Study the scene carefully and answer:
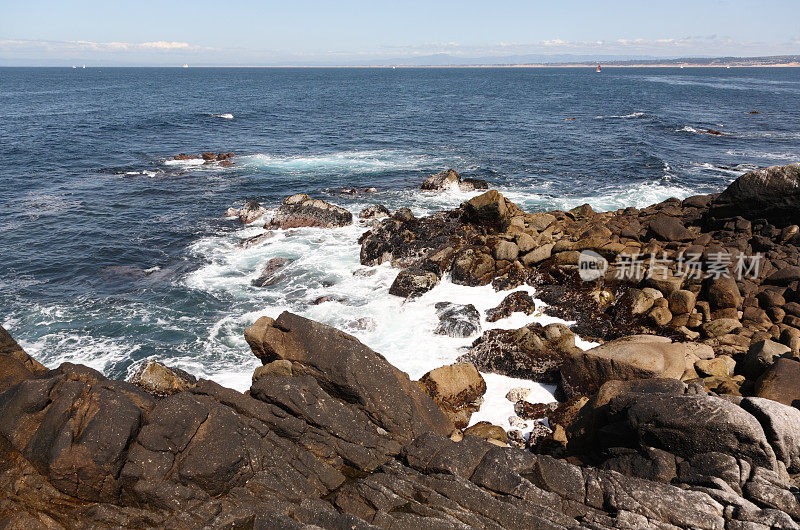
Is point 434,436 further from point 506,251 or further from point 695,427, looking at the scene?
point 506,251

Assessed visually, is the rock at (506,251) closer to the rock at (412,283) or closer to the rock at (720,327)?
the rock at (412,283)

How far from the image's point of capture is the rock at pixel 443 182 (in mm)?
41344

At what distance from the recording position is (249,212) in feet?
120

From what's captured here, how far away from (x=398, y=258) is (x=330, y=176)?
75.3 feet

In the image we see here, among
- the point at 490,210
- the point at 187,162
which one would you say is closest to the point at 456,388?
the point at 490,210

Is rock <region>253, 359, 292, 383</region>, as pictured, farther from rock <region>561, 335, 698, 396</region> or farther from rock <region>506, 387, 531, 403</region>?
rock <region>561, 335, 698, 396</region>

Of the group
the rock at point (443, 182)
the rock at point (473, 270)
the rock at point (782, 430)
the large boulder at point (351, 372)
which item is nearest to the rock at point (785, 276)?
the rock at point (473, 270)

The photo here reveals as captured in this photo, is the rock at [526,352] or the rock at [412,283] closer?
the rock at [526,352]

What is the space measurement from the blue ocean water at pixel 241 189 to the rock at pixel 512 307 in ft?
10.5

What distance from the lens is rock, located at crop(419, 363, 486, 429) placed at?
638 inches

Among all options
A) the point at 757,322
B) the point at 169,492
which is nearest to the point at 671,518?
the point at 169,492

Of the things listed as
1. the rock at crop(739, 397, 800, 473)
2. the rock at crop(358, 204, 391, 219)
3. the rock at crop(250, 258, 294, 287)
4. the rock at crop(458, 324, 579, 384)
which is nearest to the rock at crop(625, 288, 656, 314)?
the rock at crop(458, 324, 579, 384)

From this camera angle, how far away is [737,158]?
2108 inches

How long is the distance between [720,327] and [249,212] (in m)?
31.3
